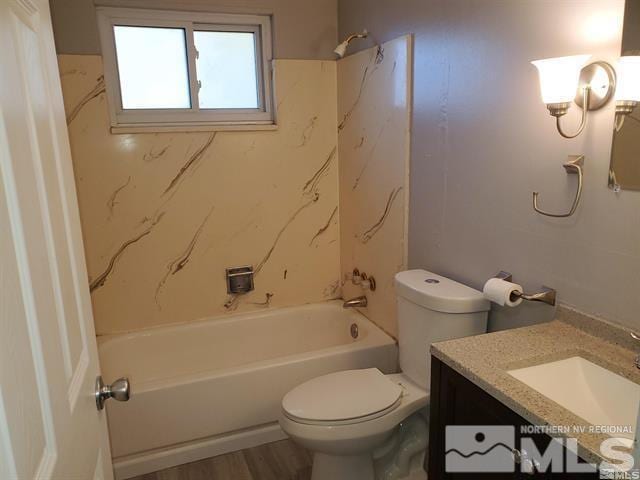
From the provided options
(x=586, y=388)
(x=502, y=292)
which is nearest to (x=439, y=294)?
(x=502, y=292)

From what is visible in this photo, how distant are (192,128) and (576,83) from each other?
1.92m

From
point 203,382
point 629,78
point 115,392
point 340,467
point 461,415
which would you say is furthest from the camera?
point 203,382

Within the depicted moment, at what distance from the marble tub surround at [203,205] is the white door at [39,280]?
1.59m

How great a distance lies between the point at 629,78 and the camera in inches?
45.7

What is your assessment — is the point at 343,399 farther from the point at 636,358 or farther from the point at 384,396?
the point at 636,358

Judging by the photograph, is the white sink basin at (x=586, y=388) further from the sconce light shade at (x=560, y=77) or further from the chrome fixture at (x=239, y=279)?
the chrome fixture at (x=239, y=279)

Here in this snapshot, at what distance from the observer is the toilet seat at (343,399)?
1751 mm

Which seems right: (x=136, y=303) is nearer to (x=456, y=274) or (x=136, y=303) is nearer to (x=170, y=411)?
(x=170, y=411)

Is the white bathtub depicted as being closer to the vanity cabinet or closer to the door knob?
the vanity cabinet

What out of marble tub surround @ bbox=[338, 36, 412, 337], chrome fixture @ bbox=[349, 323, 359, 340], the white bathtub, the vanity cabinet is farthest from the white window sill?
the vanity cabinet

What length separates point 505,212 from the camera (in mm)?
1648

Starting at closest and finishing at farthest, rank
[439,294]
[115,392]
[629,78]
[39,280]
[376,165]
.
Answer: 1. [39,280]
2. [115,392]
3. [629,78]
4. [439,294]
5. [376,165]

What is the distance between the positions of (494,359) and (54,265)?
104 centimetres

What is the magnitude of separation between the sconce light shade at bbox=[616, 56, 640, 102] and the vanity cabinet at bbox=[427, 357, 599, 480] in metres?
0.82
